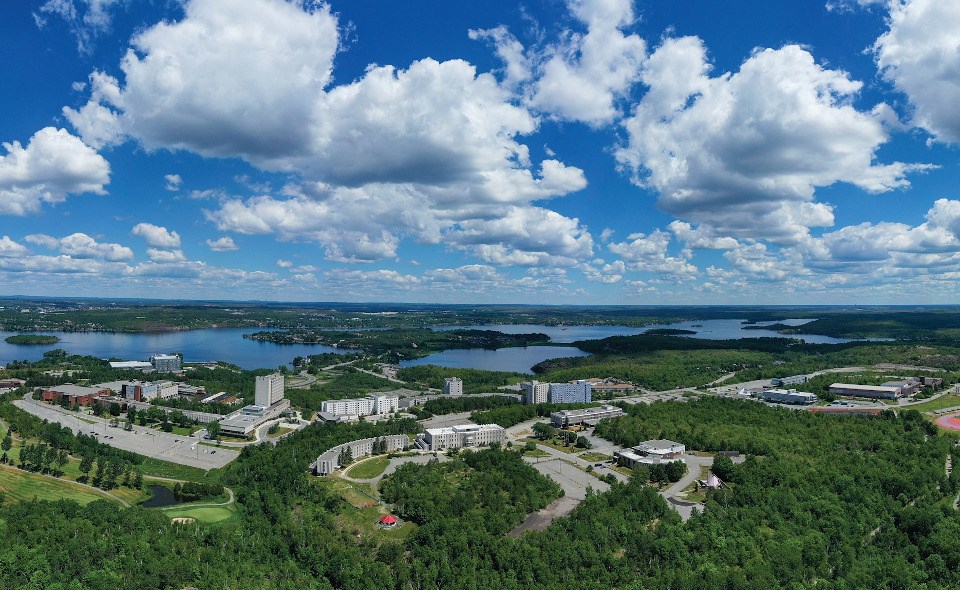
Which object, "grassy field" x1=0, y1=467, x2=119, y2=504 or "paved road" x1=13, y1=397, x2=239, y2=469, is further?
"paved road" x1=13, y1=397, x2=239, y2=469

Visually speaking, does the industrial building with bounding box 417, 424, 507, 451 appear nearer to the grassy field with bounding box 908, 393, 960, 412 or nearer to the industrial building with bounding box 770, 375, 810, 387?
the grassy field with bounding box 908, 393, 960, 412

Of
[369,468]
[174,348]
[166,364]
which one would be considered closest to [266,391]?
[369,468]

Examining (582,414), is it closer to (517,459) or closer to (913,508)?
(517,459)

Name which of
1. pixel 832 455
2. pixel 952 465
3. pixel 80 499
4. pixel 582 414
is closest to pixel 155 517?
pixel 80 499

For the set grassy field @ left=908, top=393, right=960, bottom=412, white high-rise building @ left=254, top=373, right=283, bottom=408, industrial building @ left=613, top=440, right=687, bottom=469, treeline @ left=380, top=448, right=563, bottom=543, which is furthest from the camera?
Result: white high-rise building @ left=254, top=373, right=283, bottom=408

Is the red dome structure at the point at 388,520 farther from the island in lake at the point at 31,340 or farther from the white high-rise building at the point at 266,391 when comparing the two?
the island in lake at the point at 31,340

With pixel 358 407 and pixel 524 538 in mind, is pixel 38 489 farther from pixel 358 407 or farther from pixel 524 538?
pixel 524 538

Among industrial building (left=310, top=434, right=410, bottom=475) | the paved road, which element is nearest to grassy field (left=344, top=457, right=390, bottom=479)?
industrial building (left=310, top=434, right=410, bottom=475)
